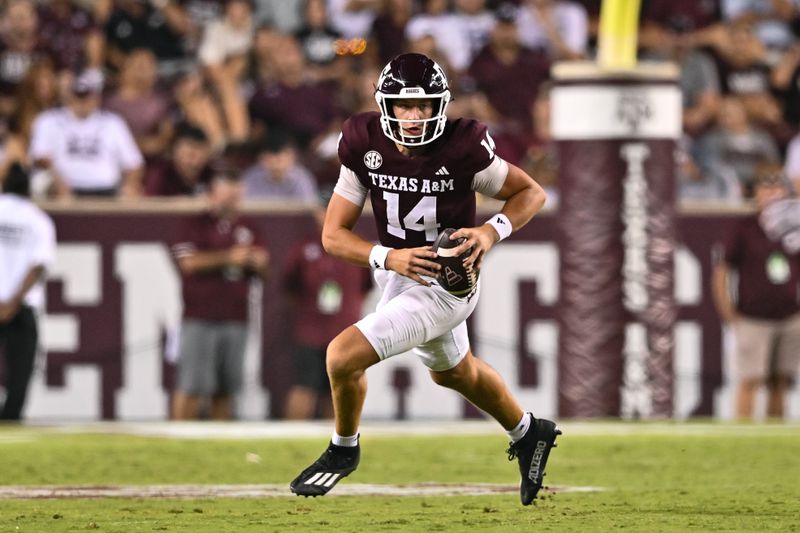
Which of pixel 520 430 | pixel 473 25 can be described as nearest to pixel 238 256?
pixel 473 25

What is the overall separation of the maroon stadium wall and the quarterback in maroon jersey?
19.8 feet

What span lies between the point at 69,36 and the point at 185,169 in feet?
5.68

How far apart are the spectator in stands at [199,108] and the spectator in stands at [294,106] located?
402mm

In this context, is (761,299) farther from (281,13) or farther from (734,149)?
(281,13)

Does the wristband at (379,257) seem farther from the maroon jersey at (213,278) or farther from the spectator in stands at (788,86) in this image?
the spectator in stands at (788,86)

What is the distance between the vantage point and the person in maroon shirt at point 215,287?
1252 centimetres

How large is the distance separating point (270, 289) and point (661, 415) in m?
3.16

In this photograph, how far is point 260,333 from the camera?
13195mm

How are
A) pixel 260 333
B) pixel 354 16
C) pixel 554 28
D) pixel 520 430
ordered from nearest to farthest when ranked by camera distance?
pixel 520 430 → pixel 260 333 → pixel 354 16 → pixel 554 28


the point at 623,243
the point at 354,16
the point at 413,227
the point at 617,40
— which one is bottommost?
the point at 623,243

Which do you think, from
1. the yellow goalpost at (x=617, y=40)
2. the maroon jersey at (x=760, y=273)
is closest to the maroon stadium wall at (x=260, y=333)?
the maroon jersey at (x=760, y=273)

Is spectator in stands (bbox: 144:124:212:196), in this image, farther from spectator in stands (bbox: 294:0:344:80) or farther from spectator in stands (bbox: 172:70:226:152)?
spectator in stands (bbox: 294:0:344:80)

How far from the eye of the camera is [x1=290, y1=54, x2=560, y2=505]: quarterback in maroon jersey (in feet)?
21.8

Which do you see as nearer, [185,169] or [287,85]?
[185,169]
